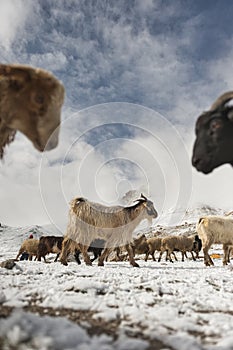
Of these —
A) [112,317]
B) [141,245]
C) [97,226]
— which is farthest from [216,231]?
[112,317]

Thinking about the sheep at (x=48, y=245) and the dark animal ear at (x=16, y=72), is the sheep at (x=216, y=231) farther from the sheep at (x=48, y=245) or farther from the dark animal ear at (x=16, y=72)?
the dark animal ear at (x=16, y=72)

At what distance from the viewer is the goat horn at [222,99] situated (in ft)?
18.0

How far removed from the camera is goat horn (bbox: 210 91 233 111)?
5.47m

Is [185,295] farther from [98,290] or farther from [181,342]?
[181,342]

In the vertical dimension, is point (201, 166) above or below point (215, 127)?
below

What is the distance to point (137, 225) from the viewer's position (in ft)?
43.0

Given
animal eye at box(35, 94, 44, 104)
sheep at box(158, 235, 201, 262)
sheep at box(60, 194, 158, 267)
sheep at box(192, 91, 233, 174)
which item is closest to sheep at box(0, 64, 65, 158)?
animal eye at box(35, 94, 44, 104)

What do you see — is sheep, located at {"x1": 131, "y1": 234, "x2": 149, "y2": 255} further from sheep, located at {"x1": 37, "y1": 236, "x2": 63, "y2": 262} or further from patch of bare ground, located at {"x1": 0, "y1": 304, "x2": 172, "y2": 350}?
patch of bare ground, located at {"x1": 0, "y1": 304, "x2": 172, "y2": 350}

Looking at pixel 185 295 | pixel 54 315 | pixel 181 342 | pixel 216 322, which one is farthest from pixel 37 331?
pixel 185 295

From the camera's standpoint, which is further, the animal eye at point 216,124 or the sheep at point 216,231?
the sheep at point 216,231

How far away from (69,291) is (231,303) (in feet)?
8.32

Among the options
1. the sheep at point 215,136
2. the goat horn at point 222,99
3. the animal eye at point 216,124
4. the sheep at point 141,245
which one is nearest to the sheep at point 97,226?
the sheep at point 215,136

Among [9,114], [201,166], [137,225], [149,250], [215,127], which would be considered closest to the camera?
[9,114]

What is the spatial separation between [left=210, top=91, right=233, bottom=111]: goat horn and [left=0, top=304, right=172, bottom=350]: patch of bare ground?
407cm
